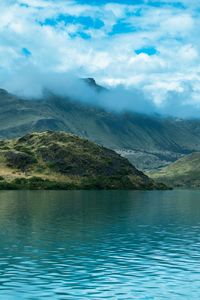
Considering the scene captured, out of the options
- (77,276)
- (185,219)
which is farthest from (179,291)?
(185,219)

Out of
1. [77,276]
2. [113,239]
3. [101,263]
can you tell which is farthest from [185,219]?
[77,276]

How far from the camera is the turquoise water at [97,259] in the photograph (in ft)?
197

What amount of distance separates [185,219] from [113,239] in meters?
55.0

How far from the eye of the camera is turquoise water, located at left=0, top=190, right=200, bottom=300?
5997 centimetres

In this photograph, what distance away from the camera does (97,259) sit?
3159 inches

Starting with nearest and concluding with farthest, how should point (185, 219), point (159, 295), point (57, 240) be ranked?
point (159, 295), point (57, 240), point (185, 219)

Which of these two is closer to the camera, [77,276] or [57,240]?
[77,276]

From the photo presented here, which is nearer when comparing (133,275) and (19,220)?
(133,275)

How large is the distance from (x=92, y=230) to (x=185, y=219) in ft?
147

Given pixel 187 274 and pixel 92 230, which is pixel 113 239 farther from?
pixel 187 274

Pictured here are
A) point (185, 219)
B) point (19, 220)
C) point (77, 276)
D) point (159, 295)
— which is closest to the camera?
point (159, 295)

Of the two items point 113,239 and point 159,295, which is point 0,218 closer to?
point 113,239

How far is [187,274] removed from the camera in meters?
69.8

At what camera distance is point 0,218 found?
452ft
